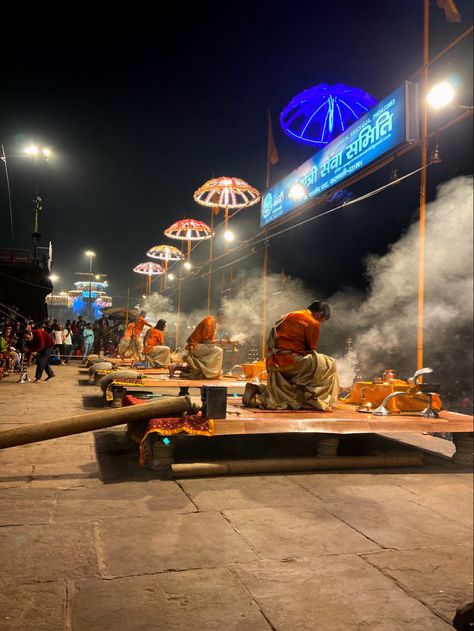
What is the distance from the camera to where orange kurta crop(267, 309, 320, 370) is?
639 cm

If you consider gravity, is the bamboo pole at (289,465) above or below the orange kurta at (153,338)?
below

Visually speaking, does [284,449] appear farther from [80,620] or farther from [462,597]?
[80,620]

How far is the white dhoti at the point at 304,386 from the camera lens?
20.7 feet

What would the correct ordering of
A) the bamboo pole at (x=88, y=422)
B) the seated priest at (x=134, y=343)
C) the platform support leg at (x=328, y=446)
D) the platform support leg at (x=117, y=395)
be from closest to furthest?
the bamboo pole at (x=88, y=422) → the platform support leg at (x=328, y=446) → the platform support leg at (x=117, y=395) → the seated priest at (x=134, y=343)

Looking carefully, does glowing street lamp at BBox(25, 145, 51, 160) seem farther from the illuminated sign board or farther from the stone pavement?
the stone pavement

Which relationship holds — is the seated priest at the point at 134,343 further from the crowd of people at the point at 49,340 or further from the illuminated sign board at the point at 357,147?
the illuminated sign board at the point at 357,147

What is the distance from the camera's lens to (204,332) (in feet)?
34.6

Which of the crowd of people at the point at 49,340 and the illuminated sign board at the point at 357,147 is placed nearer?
the illuminated sign board at the point at 357,147

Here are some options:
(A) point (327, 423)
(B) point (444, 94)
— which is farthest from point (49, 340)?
(B) point (444, 94)

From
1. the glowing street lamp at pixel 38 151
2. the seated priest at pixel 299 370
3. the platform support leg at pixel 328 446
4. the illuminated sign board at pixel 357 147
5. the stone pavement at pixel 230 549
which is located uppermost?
the glowing street lamp at pixel 38 151

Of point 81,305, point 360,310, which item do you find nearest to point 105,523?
point 360,310

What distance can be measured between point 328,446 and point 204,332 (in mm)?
5391

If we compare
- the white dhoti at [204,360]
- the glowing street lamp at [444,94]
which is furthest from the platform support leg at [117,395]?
the glowing street lamp at [444,94]

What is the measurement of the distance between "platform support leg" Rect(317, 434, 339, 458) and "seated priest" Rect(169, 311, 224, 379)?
5.10m
